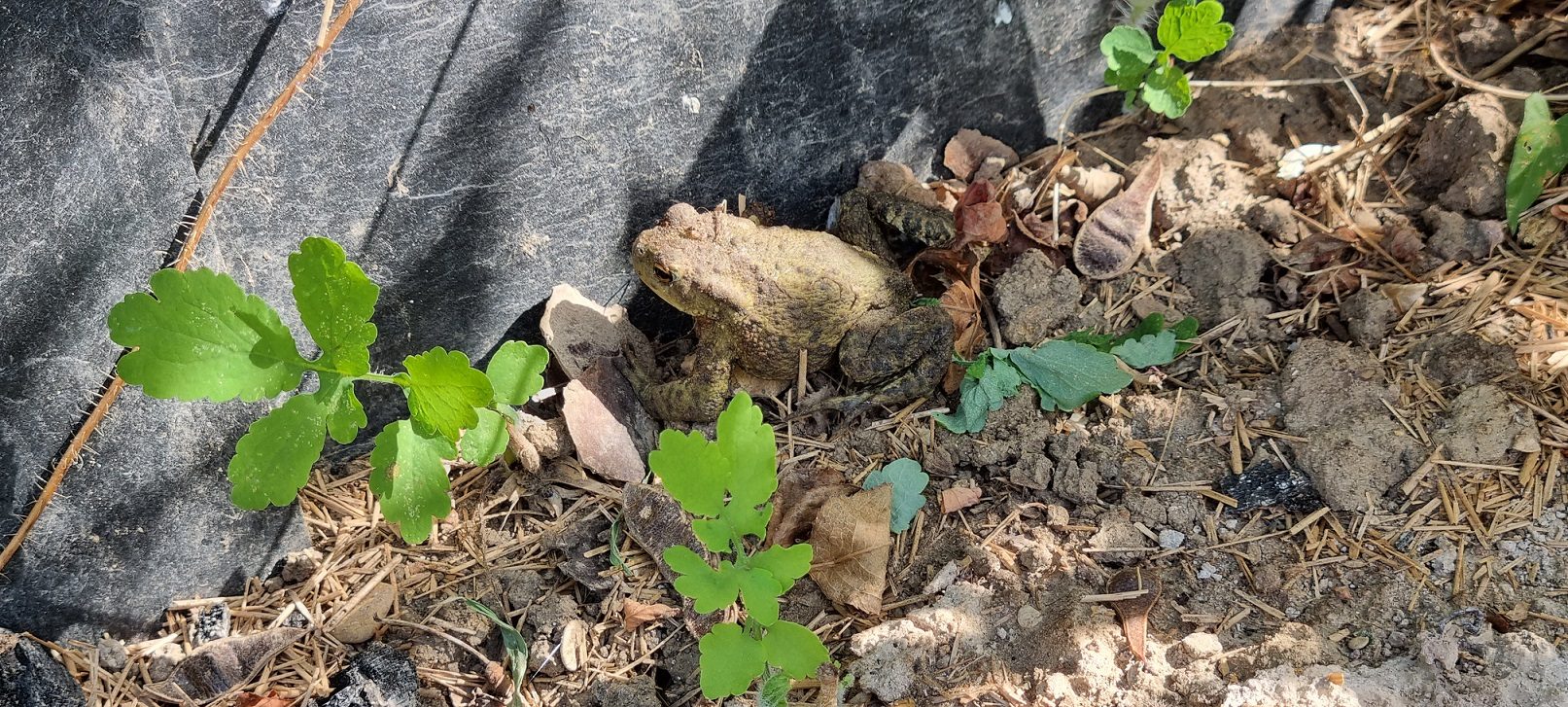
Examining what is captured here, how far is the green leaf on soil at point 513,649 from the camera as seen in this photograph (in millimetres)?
2557

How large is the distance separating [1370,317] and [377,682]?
2.96 m

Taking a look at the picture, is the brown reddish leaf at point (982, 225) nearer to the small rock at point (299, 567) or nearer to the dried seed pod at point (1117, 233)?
the dried seed pod at point (1117, 233)

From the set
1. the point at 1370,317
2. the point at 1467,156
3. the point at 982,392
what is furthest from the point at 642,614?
the point at 1467,156

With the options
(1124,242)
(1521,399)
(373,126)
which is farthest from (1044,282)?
(373,126)

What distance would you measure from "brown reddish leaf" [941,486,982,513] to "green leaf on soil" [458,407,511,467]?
1.24 m

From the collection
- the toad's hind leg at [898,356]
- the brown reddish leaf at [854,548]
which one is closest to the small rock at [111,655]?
the brown reddish leaf at [854,548]

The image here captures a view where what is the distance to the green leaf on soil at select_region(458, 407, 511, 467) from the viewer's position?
255 cm

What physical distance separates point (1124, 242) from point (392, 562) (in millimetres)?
2492

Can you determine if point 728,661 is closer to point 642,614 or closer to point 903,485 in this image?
point 642,614

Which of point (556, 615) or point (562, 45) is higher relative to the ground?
point (562, 45)

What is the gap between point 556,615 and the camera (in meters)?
2.67

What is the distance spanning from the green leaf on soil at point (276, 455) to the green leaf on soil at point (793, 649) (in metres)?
Answer: 1.14

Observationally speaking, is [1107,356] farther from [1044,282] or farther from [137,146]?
[137,146]

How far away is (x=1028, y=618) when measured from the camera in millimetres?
2500
